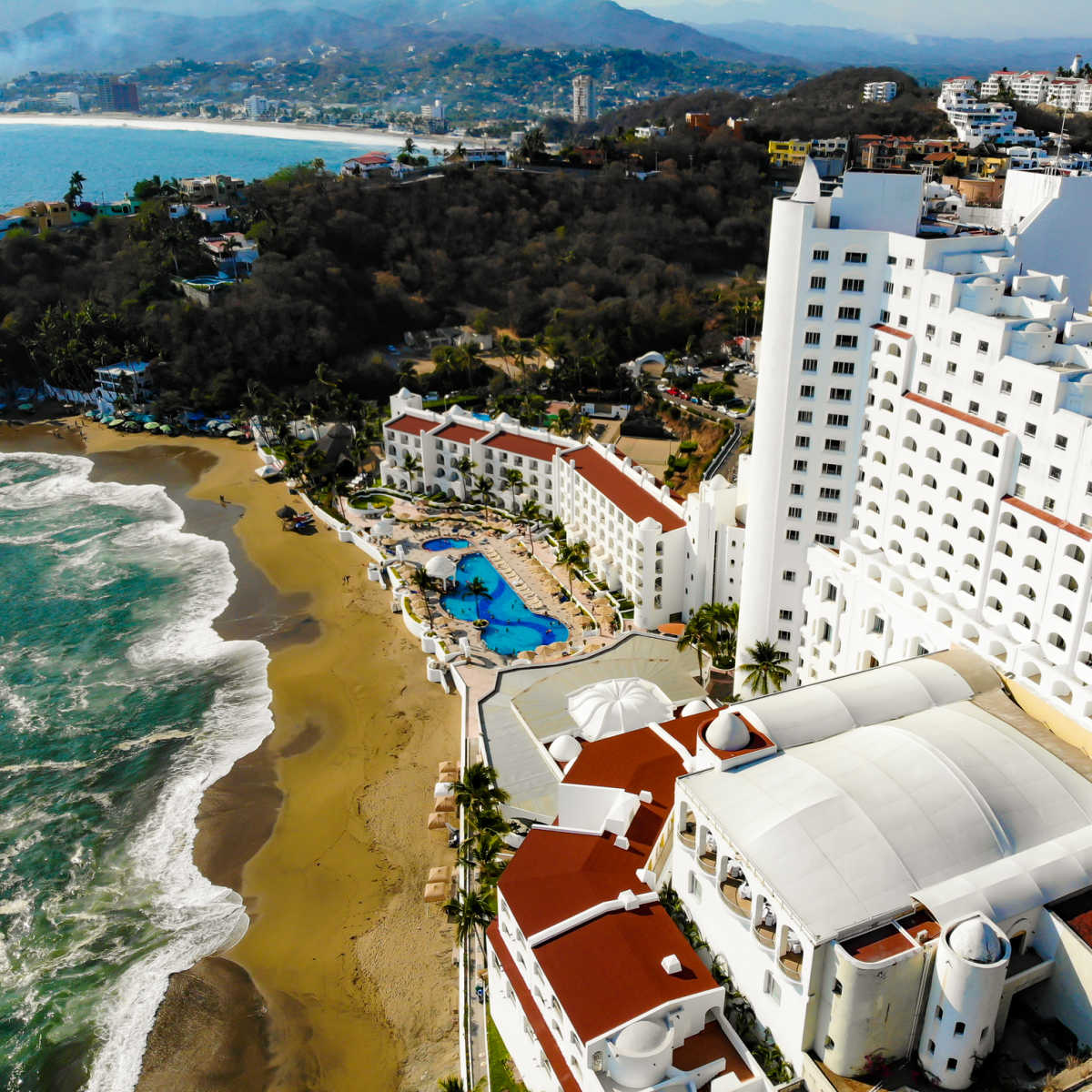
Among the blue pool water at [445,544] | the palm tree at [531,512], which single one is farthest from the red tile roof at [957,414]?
the blue pool water at [445,544]

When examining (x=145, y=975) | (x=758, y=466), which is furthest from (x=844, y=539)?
(x=145, y=975)

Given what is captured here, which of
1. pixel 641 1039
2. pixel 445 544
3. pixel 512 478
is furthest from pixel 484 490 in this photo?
pixel 641 1039

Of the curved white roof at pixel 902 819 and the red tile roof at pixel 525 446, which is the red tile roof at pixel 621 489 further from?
the curved white roof at pixel 902 819

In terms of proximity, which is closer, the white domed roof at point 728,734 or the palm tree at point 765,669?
the white domed roof at point 728,734

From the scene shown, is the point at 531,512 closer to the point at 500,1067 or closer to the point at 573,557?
the point at 573,557

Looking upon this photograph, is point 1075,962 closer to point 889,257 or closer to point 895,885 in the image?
point 895,885
